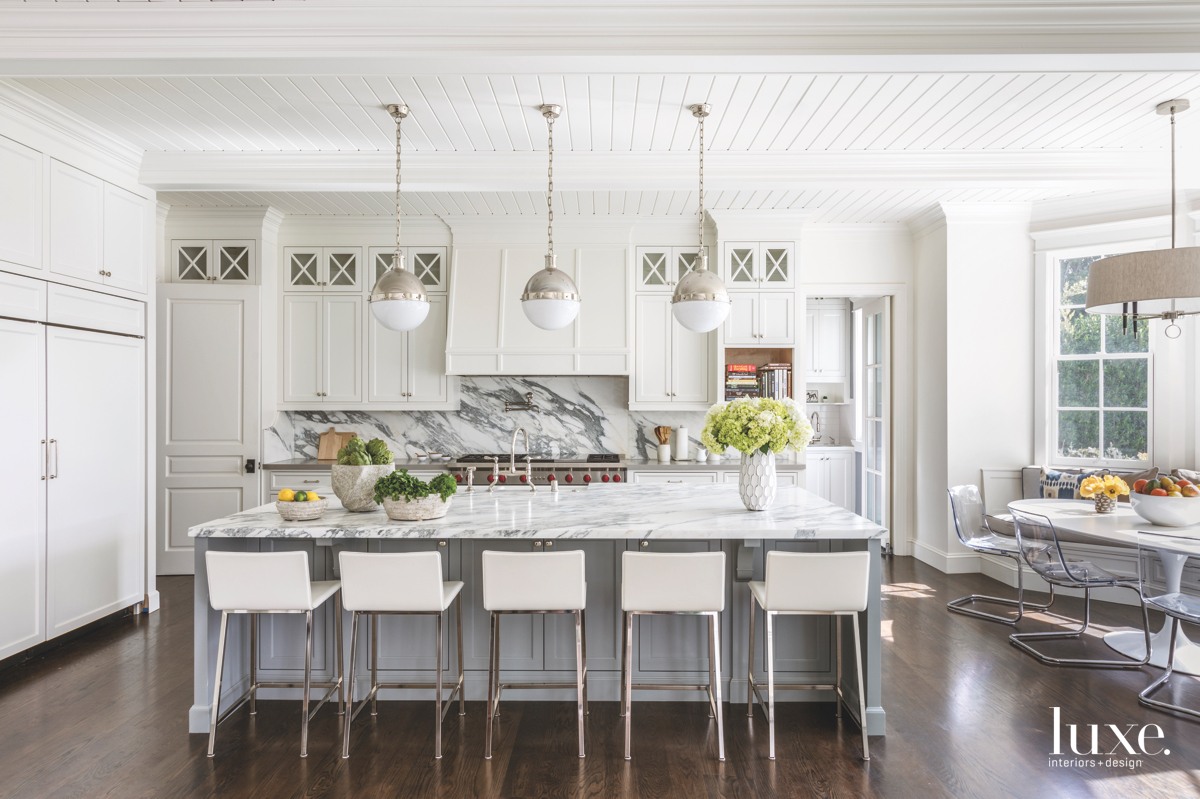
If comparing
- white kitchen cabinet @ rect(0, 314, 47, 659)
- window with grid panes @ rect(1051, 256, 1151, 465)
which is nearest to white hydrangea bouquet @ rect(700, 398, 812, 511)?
window with grid panes @ rect(1051, 256, 1151, 465)

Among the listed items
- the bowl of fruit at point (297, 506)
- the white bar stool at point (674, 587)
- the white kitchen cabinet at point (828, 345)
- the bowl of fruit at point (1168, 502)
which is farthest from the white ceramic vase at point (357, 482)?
the white kitchen cabinet at point (828, 345)

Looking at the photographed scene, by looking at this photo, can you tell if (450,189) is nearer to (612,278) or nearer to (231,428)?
(612,278)

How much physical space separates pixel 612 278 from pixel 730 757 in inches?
152

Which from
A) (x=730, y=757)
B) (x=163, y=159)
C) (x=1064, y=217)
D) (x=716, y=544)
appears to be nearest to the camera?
(x=730, y=757)

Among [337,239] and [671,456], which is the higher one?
[337,239]

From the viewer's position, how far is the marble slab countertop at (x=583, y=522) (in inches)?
110

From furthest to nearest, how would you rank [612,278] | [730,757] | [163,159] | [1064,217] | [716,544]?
[612,278]
[1064,217]
[163,159]
[716,544]
[730,757]

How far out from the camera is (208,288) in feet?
17.3

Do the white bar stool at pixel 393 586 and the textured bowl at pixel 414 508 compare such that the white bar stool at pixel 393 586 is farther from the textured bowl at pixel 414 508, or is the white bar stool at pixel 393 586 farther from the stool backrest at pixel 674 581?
the stool backrest at pixel 674 581

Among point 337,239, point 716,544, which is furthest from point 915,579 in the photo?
point 337,239

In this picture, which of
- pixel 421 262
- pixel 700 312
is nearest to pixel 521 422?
pixel 421 262

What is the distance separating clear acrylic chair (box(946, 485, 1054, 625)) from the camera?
427cm

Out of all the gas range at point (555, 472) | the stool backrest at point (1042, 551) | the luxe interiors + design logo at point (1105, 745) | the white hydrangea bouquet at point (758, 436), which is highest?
the white hydrangea bouquet at point (758, 436)

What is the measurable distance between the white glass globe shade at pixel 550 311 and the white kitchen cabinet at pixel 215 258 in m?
3.31
